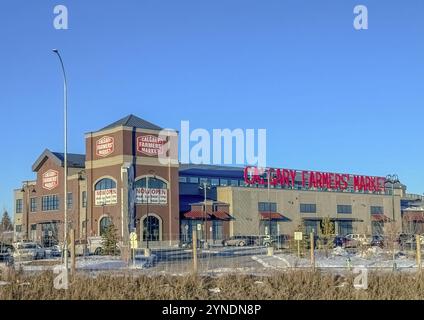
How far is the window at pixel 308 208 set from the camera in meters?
88.2

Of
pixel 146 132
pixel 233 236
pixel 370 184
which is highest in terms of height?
pixel 146 132

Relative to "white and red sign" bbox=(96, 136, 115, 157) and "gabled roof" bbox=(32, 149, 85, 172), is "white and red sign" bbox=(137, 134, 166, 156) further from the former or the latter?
"gabled roof" bbox=(32, 149, 85, 172)

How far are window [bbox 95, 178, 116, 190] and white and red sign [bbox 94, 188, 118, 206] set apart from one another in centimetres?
37

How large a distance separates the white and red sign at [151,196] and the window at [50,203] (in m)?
19.3

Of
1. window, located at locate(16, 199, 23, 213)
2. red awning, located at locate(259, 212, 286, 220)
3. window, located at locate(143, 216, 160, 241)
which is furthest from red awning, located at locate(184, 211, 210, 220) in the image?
window, located at locate(16, 199, 23, 213)

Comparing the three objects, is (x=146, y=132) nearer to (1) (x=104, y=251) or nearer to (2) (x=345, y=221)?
(1) (x=104, y=251)

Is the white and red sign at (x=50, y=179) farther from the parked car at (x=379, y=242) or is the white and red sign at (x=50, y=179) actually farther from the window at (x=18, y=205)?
the parked car at (x=379, y=242)

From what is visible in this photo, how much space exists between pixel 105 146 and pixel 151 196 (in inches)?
318

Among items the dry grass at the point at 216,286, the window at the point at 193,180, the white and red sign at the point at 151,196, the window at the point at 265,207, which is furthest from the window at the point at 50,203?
the dry grass at the point at 216,286

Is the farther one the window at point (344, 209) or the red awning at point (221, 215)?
the window at point (344, 209)

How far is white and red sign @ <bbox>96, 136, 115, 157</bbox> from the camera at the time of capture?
69.2 metres
